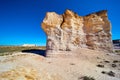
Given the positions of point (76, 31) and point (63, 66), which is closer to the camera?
point (63, 66)

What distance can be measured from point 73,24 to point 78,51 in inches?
151

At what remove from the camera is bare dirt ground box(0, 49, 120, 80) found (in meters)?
9.13

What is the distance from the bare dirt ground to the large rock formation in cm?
121

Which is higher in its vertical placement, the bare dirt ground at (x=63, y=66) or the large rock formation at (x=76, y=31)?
the large rock formation at (x=76, y=31)

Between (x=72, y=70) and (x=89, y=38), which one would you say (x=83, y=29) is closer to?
(x=89, y=38)

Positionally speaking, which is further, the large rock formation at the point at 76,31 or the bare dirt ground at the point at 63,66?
the large rock formation at the point at 76,31

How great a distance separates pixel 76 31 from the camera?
20.7 meters

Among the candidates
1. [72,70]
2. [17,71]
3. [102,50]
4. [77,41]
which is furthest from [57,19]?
[17,71]

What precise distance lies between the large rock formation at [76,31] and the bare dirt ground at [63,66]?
1.21 metres

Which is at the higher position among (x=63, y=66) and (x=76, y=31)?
(x=76, y=31)

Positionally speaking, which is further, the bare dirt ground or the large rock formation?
the large rock formation

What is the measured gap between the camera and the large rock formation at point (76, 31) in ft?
62.8

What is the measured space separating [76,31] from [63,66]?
7.37 m

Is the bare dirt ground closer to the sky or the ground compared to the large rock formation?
closer to the ground
